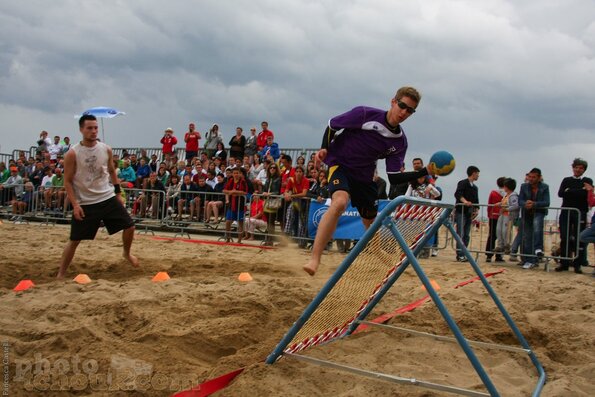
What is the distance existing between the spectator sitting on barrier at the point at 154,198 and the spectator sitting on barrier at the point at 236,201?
2.28 meters

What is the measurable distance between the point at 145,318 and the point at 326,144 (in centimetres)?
224

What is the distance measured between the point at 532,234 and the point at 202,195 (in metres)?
7.79

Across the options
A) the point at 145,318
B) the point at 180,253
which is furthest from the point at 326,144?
the point at 180,253

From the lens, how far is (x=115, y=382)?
329 cm

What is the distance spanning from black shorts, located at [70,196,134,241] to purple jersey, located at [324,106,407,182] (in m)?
2.90

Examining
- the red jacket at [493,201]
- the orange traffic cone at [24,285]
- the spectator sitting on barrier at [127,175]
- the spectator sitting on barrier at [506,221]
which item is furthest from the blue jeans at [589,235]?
the spectator sitting on barrier at [127,175]

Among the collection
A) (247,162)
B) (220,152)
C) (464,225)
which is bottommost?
(464,225)

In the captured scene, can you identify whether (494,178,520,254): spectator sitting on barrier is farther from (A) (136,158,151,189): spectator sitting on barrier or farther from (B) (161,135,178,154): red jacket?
(B) (161,135,178,154): red jacket

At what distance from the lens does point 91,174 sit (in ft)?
21.8

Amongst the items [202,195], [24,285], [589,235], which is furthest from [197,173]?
[589,235]

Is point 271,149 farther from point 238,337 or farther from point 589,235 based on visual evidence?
point 238,337

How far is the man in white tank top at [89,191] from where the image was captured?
21.4ft

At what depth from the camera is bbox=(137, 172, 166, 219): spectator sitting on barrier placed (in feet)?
47.8

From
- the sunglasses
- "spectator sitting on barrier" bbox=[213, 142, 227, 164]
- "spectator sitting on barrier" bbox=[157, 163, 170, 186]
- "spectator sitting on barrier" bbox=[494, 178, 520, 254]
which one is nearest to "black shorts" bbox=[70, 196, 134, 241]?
the sunglasses
